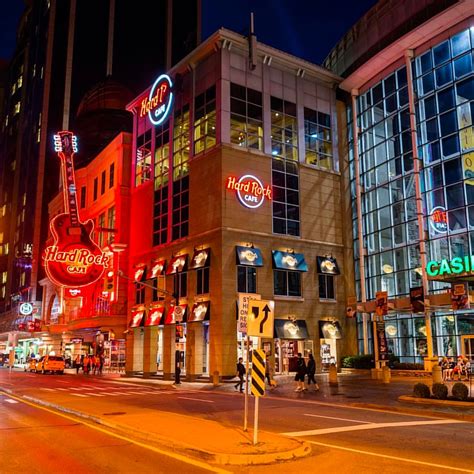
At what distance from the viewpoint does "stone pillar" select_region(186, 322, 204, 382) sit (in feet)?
131

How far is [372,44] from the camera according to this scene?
4681 cm

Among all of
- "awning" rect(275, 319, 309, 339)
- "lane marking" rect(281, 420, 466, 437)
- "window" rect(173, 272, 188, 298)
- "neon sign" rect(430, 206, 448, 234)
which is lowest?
"lane marking" rect(281, 420, 466, 437)

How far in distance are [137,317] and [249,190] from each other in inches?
616

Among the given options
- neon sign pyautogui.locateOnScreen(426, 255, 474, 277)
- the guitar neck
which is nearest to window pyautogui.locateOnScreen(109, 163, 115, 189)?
the guitar neck

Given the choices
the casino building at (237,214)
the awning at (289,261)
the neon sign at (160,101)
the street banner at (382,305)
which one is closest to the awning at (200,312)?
the casino building at (237,214)

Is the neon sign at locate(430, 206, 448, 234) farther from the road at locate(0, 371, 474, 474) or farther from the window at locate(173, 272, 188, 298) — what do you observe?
the road at locate(0, 371, 474, 474)

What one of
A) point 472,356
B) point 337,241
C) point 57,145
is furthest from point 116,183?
point 472,356

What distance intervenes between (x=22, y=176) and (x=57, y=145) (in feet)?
254

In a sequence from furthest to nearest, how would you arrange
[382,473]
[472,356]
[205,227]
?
[205,227], [472,356], [382,473]

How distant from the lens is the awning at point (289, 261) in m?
41.0

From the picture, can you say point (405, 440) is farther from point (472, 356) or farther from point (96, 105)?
point (96, 105)

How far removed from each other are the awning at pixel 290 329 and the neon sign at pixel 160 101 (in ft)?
66.0

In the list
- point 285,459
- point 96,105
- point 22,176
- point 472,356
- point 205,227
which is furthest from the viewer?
point 22,176

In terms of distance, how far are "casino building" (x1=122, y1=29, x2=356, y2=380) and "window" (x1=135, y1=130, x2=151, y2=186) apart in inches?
36.9
